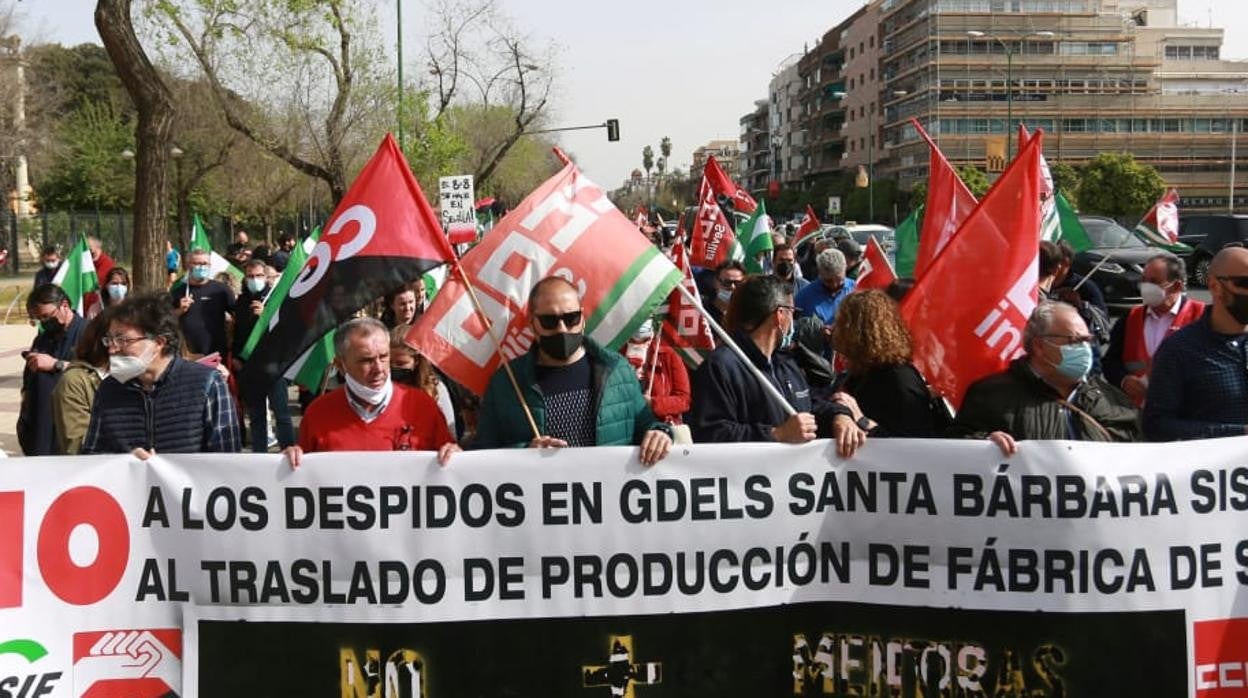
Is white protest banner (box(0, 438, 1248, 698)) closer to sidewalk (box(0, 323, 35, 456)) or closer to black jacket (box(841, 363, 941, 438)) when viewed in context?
black jacket (box(841, 363, 941, 438))

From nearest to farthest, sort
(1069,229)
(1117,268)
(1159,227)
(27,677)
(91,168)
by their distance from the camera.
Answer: (27,677) → (1069,229) → (1159,227) → (1117,268) → (91,168)

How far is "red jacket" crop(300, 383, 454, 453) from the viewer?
4566mm

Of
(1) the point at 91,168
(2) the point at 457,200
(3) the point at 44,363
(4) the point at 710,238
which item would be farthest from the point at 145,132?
(1) the point at 91,168

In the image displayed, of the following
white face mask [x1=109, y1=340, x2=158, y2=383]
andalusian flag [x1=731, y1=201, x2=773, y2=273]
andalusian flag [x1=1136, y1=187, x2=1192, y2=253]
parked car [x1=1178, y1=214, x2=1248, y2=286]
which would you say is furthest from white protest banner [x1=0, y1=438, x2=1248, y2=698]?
parked car [x1=1178, y1=214, x2=1248, y2=286]

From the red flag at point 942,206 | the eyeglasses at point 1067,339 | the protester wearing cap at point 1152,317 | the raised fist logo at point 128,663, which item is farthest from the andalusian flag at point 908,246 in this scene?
the raised fist logo at point 128,663

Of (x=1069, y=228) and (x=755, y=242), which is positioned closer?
(x=1069, y=228)

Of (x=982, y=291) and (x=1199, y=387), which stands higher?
(x=982, y=291)

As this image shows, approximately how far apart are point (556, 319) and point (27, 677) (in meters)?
2.11

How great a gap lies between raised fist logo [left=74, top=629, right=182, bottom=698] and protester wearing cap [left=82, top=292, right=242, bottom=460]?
732mm

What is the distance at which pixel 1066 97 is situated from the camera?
86.6 metres

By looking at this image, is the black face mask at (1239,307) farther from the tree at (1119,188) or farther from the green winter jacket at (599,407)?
the tree at (1119,188)

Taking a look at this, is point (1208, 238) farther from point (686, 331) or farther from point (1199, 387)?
point (1199, 387)

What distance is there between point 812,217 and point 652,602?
46.1 ft

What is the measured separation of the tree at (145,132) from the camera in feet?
41.5
